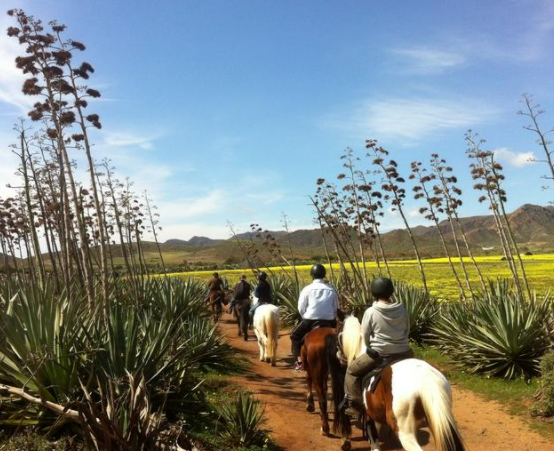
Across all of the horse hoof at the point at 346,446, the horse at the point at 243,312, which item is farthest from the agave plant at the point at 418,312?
the horse hoof at the point at 346,446

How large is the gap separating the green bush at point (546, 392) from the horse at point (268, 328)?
531cm

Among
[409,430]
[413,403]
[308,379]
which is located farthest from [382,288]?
[308,379]

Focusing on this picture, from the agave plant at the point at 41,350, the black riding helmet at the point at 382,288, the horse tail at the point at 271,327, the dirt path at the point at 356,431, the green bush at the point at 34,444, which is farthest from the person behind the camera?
the horse tail at the point at 271,327

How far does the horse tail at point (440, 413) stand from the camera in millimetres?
3725

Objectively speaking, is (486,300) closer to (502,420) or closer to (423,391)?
(502,420)

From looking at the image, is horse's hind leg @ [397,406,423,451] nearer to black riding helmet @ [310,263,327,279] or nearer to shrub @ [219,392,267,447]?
shrub @ [219,392,267,447]

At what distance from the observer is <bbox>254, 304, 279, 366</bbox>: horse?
1044cm

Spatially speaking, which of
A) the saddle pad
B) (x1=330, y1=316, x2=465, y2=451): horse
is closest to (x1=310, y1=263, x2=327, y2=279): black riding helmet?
the saddle pad

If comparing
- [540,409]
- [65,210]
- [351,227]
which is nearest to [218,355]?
[65,210]

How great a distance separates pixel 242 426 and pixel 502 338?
5.89m

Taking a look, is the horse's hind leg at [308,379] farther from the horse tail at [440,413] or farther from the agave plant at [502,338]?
the agave plant at [502,338]

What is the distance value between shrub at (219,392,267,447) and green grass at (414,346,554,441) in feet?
13.7

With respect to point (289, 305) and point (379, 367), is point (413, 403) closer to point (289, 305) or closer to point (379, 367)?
point (379, 367)

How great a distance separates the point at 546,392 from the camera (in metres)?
7.00
